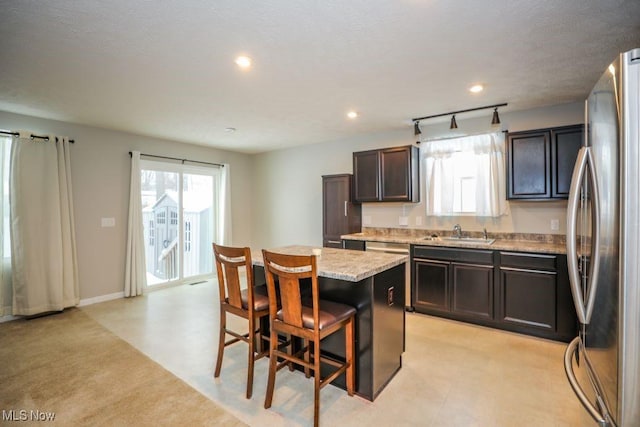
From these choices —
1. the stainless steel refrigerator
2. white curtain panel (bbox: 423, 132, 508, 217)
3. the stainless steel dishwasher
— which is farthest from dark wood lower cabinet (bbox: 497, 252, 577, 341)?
the stainless steel refrigerator

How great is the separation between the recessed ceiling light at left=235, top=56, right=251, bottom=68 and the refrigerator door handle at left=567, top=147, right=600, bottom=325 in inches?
88.2

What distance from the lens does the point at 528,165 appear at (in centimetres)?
348

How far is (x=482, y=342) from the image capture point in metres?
3.11

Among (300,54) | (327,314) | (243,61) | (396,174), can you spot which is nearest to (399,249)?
(396,174)

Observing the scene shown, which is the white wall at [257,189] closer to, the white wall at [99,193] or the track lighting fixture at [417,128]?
the white wall at [99,193]

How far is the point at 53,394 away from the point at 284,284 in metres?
2.00

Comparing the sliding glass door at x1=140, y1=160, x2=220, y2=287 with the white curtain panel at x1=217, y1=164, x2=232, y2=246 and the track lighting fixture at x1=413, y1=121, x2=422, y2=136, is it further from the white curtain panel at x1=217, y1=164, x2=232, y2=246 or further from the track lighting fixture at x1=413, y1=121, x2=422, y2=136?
the track lighting fixture at x1=413, y1=121, x2=422, y2=136

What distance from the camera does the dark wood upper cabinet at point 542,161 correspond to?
3244 millimetres

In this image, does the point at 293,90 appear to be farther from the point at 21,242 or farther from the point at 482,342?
the point at 21,242

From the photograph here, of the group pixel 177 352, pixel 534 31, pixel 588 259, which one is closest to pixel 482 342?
pixel 588 259

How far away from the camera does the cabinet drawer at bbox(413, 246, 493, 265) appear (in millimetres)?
3428

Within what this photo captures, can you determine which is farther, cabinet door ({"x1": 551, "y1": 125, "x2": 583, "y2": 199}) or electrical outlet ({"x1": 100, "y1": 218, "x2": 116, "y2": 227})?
electrical outlet ({"x1": 100, "y1": 218, "x2": 116, "y2": 227})

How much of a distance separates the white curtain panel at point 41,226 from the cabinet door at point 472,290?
497 centimetres

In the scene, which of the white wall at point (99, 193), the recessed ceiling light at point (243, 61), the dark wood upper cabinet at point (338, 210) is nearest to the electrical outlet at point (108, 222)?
the white wall at point (99, 193)
